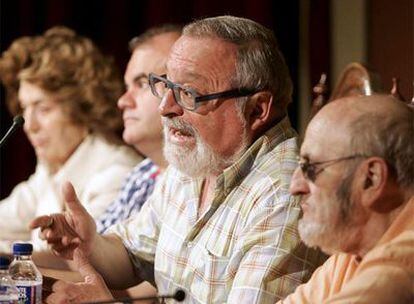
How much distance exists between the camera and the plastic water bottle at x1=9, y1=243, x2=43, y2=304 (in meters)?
1.93

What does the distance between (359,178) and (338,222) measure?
86 millimetres

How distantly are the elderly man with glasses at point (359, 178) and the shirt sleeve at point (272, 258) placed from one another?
189 mm

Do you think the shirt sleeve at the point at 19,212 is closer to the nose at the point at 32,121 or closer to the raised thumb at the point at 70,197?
the nose at the point at 32,121

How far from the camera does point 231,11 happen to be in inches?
161

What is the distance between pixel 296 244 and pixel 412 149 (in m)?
0.38

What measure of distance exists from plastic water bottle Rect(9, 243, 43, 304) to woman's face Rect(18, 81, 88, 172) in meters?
1.60

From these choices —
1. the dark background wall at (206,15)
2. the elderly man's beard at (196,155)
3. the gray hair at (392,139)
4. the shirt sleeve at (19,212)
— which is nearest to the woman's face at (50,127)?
the shirt sleeve at (19,212)

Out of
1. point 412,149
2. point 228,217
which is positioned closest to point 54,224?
point 228,217

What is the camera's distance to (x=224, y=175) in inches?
85.6

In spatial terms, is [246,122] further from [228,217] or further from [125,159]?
[125,159]

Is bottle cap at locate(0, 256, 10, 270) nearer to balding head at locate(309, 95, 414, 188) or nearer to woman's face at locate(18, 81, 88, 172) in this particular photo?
balding head at locate(309, 95, 414, 188)

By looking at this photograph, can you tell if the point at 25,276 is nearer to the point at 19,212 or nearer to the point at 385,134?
the point at 385,134

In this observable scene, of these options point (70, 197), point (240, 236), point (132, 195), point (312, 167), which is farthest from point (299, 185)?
point (132, 195)

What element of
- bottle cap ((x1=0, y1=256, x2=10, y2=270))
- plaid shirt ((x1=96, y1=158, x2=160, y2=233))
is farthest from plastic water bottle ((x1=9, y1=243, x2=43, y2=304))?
plaid shirt ((x1=96, y1=158, x2=160, y2=233))
